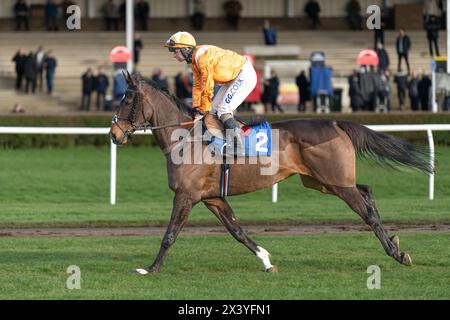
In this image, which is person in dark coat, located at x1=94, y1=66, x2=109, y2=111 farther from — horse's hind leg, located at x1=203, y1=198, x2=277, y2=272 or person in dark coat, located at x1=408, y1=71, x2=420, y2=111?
horse's hind leg, located at x1=203, y1=198, x2=277, y2=272

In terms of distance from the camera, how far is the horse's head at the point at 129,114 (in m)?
9.58

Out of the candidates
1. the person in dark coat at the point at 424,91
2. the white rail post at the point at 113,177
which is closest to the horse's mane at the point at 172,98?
the white rail post at the point at 113,177

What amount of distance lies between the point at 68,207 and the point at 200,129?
5.02m

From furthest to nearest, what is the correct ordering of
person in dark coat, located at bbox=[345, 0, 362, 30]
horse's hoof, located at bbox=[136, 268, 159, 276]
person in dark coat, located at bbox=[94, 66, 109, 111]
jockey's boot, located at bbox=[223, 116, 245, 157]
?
person in dark coat, located at bbox=[345, 0, 362, 30]
person in dark coat, located at bbox=[94, 66, 109, 111]
jockey's boot, located at bbox=[223, 116, 245, 157]
horse's hoof, located at bbox=[136, 268, 159, 276]

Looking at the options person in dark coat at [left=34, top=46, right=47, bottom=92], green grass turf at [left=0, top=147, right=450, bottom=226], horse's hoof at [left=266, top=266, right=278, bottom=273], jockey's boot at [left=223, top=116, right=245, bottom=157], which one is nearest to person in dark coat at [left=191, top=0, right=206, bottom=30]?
person in dark coat at [left=34, top=46, right=47, bottom=92]

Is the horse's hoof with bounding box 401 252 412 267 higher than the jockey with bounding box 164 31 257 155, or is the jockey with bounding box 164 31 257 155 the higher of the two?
the jockey with bounding box 164 31 257 155

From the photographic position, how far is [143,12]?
117 ft

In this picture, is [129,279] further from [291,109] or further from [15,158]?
[291,109]

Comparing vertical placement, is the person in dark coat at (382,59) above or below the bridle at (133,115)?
above

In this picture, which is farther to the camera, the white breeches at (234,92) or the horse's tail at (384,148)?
the horse's tail at (384,148)

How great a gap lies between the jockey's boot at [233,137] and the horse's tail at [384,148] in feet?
2.89

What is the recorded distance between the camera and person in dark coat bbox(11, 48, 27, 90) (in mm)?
29016

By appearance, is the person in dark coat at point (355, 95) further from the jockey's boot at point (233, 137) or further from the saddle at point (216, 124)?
the jockey's boot at point (233, 137)

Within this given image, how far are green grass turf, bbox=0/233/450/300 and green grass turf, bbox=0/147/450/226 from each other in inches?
60.9
